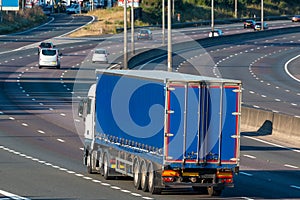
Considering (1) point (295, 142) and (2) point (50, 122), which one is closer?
(1) point (295, 142)

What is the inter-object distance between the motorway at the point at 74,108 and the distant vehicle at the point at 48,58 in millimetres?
707

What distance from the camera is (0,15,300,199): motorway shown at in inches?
1011

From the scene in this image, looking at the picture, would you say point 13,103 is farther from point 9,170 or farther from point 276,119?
point 9,170

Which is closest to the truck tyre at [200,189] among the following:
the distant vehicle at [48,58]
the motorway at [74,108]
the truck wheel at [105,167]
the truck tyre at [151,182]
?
the motorway at [74,108]

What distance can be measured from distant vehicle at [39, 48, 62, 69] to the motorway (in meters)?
0.71

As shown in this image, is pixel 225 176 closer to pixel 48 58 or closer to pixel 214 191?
pixel 214 191

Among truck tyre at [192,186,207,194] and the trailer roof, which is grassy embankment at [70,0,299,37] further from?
truck tyre at [192,186,207,194]

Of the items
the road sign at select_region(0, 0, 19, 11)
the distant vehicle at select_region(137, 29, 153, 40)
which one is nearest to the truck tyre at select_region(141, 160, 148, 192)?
the distant vehicle at select_region(137, 29, 153, 40)

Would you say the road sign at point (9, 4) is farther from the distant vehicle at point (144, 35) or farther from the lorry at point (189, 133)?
the lorry at point (189, 133)

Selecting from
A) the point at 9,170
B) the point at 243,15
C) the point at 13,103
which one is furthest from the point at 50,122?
the point at 243,15

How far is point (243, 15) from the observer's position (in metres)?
181

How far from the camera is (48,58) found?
80562mm

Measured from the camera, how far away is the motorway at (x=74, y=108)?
25.7m

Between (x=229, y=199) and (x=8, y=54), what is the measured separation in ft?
247
